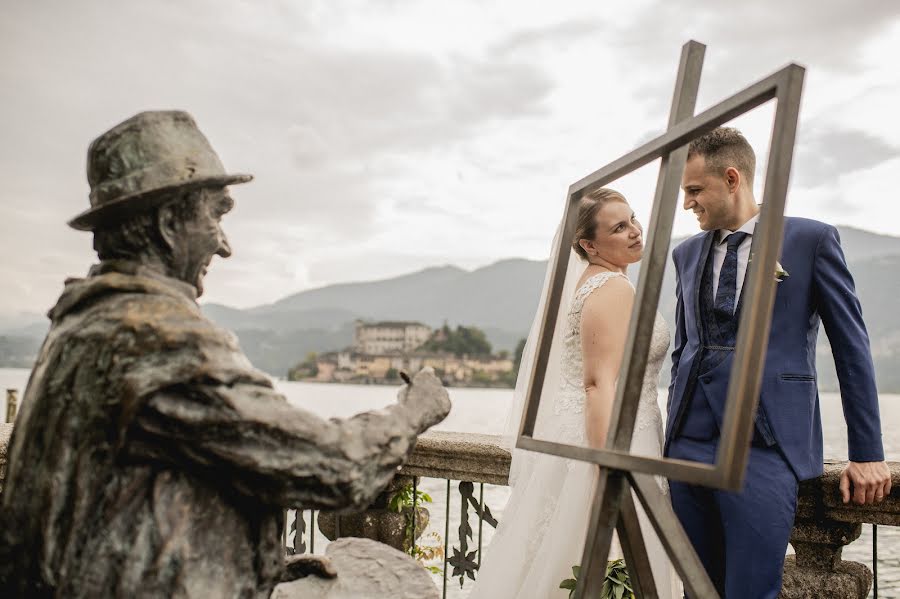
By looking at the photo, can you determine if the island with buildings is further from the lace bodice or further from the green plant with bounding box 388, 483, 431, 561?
the lace bodice

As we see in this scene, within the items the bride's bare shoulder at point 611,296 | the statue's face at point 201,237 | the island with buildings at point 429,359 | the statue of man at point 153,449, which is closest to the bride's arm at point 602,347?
the bride's bare shoulder at point 611,296

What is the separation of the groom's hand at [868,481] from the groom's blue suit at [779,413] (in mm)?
38

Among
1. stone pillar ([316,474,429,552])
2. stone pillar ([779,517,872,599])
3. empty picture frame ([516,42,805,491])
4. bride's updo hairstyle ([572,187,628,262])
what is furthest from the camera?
stone pillar ([316,474,429,552])

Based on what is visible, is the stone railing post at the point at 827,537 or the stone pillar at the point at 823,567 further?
the stone pillar at the point at 823,567

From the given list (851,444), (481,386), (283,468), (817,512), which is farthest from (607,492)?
(481,386)

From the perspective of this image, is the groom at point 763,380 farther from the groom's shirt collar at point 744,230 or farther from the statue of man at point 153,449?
the statue of man at point 153,449

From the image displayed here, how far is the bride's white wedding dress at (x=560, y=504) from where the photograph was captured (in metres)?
3.36

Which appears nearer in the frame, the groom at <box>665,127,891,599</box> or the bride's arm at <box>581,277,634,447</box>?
the groom at <box>665,127,891,599</box>

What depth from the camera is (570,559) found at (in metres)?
3.37

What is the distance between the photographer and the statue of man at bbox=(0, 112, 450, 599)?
1.52 metres

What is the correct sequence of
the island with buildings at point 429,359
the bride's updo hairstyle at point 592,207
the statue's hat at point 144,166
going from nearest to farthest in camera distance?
the statue's hat at point 144,166
the bride's updo hairstyle at point 592,207
the island with buildings at point 429,359

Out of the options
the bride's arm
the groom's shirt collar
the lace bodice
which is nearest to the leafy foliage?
the lace bodice

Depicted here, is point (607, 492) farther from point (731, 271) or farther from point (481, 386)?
point (481, 386)

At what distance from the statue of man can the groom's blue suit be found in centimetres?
140
